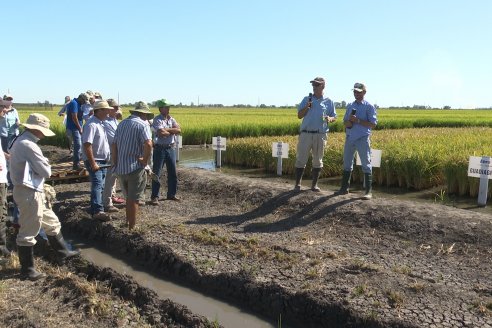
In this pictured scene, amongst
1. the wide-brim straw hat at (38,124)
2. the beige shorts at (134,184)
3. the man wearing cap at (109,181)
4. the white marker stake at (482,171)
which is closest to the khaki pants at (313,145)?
the white marker stake at (482,171)

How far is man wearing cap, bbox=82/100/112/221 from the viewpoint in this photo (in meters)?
6.88

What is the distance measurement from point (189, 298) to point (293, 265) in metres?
1.15

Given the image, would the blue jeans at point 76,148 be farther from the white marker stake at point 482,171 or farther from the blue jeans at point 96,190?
the white marker stake at point 482,171

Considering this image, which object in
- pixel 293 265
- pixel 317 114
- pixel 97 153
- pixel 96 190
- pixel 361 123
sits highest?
pixel 317 114

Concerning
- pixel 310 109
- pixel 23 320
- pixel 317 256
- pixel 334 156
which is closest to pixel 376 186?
pixel 334 156

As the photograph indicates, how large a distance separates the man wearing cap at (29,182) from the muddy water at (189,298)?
970 millimetres

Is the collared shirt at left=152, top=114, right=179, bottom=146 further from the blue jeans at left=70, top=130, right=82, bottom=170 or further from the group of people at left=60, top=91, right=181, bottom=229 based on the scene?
the blue jeans at left=70, top=130, right=82, bottom=170

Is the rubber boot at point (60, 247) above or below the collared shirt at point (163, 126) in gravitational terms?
below

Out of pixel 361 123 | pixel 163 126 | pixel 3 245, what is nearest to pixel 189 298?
pixel 3 245

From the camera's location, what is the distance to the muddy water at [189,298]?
14.1 ft

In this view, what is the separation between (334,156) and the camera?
12000 mm

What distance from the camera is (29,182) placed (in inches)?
191

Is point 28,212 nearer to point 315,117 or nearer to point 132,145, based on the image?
point 132,145

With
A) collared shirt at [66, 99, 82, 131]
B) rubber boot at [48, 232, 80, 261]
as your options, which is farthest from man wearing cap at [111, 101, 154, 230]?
collared shirt at [66, 99, 82, 131]
